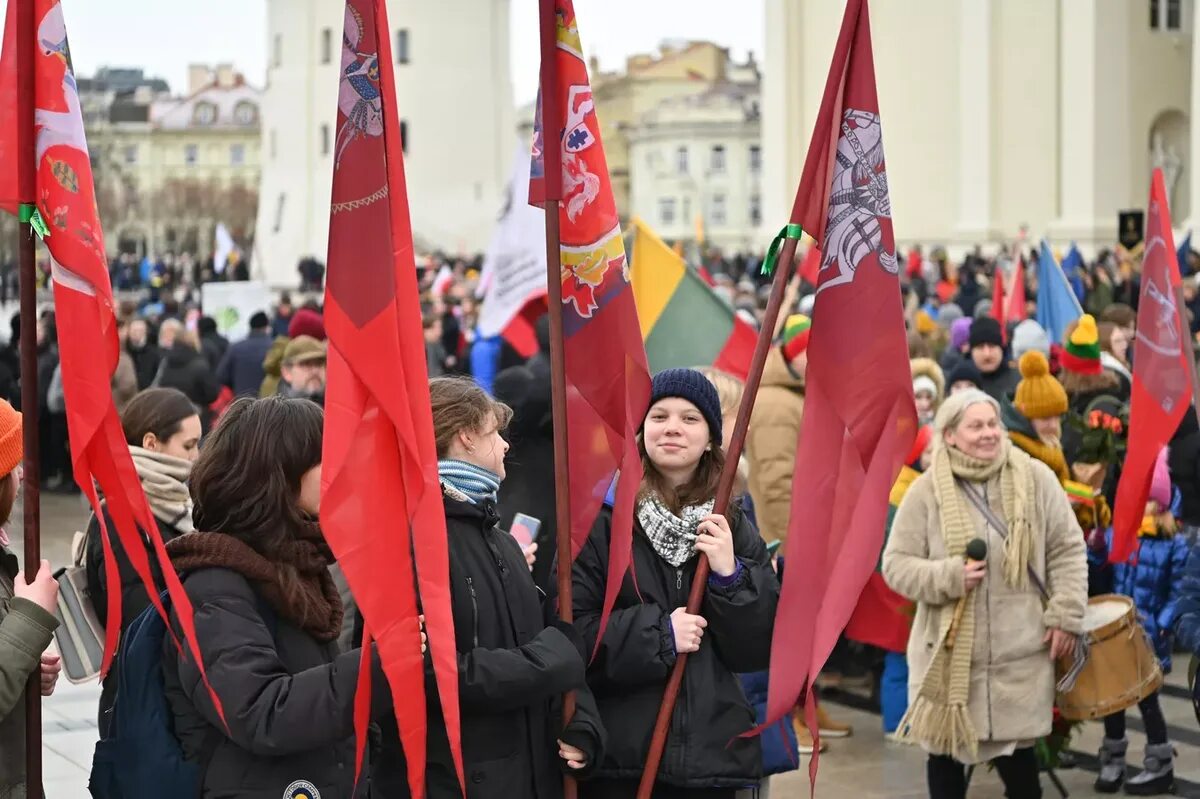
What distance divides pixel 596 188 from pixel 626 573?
2.68 ft

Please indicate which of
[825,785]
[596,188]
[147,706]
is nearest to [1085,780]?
[825,785]

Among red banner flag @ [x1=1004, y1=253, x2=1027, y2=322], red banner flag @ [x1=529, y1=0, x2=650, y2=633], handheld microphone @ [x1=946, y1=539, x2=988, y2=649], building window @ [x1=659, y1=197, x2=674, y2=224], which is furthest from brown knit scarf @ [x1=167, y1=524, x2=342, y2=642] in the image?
building window @ [x1=659, y1=197, x2=674, y2=224]

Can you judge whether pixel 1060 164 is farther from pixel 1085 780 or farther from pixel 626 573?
pixel 626 573

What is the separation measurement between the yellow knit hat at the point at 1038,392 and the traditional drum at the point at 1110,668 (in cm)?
102

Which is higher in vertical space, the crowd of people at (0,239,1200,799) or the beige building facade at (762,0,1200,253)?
the beige building facade at (762,0,1200,253)

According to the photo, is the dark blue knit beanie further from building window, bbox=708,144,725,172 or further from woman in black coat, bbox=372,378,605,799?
building window, bbox=708,144,725,172

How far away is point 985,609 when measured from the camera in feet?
20.7

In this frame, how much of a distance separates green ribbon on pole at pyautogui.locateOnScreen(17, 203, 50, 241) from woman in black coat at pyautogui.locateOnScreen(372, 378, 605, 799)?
81cm

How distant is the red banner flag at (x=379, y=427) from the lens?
12.0 ft

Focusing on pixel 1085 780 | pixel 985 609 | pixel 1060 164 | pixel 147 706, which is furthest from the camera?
pixel 1060 164

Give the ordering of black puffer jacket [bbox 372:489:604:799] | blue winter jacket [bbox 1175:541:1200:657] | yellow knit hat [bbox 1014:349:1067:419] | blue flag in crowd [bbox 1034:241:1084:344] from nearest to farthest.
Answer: black puffer jacket [bbox 372:489:604:799] → blue winter jacket [bbox 1175:541:1200:657] → yellow knit hat [bbox 1014:349:1067:419] → blue flag in crowd [bbox 1034:241:1084:344]

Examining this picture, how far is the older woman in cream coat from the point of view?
6.22 meters

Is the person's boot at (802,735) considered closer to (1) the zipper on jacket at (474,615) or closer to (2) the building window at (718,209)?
(1) the zipper on jacket at (474,615)

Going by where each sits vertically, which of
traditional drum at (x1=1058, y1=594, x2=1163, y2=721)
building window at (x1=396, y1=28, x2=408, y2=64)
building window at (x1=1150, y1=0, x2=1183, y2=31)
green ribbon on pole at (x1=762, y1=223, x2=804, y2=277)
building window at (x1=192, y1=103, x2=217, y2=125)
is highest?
building window at (x1=192, y1=103, x2=217, y2=125)
